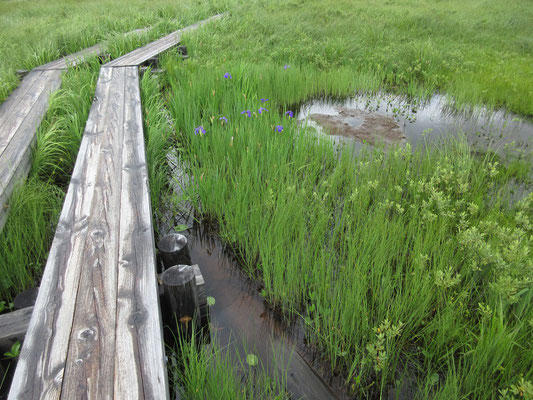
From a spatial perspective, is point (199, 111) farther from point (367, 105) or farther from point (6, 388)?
point (6, 388)

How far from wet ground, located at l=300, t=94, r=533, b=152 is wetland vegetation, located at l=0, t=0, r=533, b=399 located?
224 mm

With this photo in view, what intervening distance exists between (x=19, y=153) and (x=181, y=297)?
2283 mm

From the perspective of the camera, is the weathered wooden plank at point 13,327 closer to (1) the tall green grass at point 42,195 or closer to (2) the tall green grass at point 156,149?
(1) the tall green grass at point 42,195

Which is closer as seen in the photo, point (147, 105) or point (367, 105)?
point (147, 105)

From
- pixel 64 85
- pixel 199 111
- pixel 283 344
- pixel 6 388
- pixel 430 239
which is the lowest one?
pixel 283 344

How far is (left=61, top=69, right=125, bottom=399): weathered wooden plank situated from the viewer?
1319mm

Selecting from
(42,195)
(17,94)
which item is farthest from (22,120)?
(42,195)

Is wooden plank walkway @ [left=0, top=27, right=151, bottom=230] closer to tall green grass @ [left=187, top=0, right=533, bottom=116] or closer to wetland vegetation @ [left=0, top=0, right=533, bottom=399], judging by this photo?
wetland vegetation @ [left=0, top=0, right=533, bottom=399]

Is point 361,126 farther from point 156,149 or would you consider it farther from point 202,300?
point 202,300

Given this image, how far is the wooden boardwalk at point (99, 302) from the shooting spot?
132 cm

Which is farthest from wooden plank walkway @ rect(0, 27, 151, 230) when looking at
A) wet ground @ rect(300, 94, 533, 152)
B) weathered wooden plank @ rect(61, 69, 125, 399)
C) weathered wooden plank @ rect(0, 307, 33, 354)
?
wet ground @ rect(300, 94, 533, 152)

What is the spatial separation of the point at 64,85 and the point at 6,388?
12.6 ft

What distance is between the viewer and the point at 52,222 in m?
2.63

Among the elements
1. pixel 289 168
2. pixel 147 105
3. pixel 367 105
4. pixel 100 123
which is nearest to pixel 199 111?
pixel 147 105
